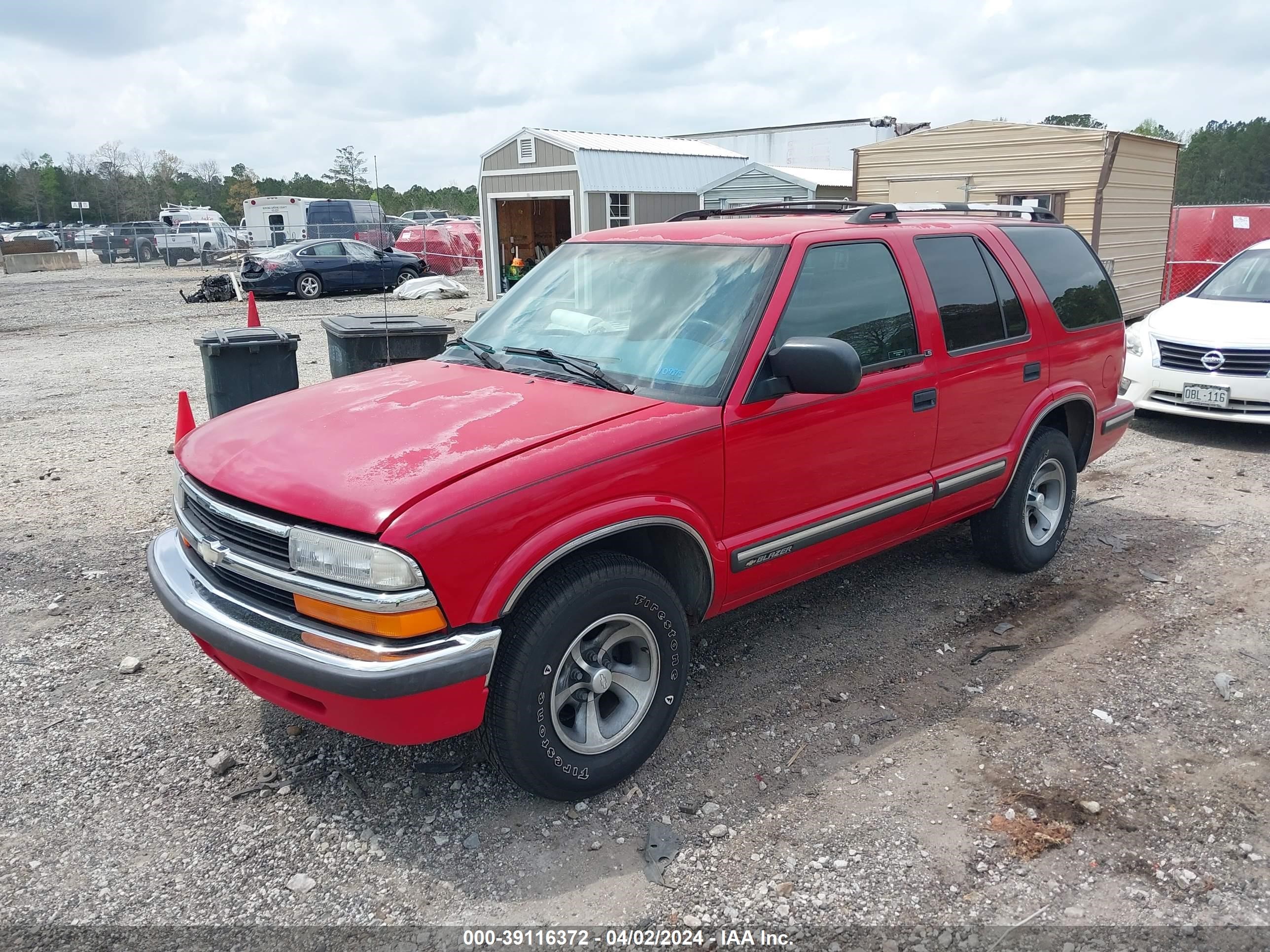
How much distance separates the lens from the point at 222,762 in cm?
357

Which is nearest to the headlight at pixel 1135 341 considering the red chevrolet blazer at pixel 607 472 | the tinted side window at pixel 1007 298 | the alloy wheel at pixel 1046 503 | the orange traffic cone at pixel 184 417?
the alloy wheel at pixel 1046 503

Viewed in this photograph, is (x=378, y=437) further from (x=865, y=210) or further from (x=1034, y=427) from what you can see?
(x=1034, y=427)

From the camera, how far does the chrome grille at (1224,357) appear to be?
8.03 metres

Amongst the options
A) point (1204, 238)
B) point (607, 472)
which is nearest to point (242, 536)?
point (607, 472)

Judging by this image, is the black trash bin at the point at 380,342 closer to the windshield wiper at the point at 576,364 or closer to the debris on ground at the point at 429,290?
the windshield wiper at the point at 576,364

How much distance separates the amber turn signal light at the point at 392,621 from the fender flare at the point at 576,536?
0.13m

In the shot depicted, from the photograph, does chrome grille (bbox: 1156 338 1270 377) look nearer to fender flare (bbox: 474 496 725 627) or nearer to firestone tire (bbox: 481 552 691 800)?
fender flare (bbox: 474 496 725 627)

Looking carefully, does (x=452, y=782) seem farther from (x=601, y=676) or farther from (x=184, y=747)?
(x=184, y=747)

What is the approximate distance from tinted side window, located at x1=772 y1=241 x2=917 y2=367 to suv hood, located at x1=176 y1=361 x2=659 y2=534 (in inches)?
33.3

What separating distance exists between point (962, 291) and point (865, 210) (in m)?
0.62

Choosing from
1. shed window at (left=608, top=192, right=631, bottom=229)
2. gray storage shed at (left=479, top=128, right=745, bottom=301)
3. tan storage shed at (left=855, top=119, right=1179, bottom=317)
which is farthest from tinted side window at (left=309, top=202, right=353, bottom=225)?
tan storage shed at (left=855, top=119, right=1179, bottom=317)

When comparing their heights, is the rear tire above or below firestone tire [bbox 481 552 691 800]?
above

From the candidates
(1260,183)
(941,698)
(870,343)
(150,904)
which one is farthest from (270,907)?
(1260,183)

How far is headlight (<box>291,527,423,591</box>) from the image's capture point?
275 centimetres
